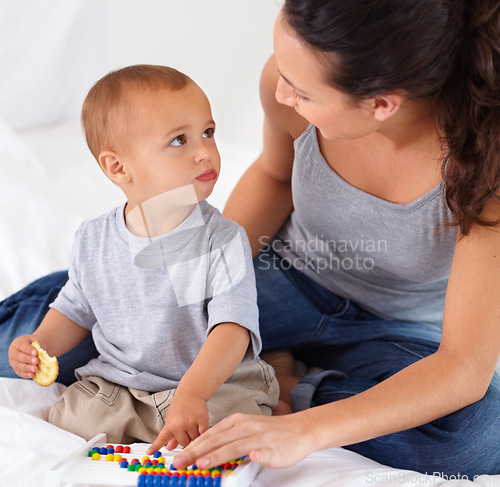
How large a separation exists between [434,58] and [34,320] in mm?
800

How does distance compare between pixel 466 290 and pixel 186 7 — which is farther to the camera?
pixel 186 7

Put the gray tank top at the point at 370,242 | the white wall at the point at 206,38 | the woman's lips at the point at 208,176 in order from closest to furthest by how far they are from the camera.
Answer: the woman's lips at the point at 208,176
the gray tank top at the point at 370,242
the white wall at the point at 206,38

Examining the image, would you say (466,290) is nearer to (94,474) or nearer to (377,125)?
(377,125)

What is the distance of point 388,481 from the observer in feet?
2.65

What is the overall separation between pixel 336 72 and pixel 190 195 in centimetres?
28

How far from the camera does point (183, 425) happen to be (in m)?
0.80

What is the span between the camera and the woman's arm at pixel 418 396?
28.8 inches

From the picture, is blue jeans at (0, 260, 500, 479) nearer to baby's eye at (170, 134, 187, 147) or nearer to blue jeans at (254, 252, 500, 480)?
blue jeans at (254, 252, 500, 480)

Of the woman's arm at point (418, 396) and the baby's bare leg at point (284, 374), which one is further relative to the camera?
the baby's bare leg at point (284, 374)

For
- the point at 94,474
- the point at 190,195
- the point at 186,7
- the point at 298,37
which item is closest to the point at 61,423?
the point at 94,474

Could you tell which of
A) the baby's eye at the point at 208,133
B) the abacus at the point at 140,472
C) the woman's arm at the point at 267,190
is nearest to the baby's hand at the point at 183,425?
the abacus at the point at 140,472

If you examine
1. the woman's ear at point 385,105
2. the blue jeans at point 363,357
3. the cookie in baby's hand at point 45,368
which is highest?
the woman's ear at point 385,105

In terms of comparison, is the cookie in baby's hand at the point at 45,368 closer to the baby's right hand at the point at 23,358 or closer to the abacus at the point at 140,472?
the baby's right hand at the point at 23,358

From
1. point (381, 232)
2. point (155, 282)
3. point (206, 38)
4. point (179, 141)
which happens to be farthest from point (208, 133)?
point (206, 38)
